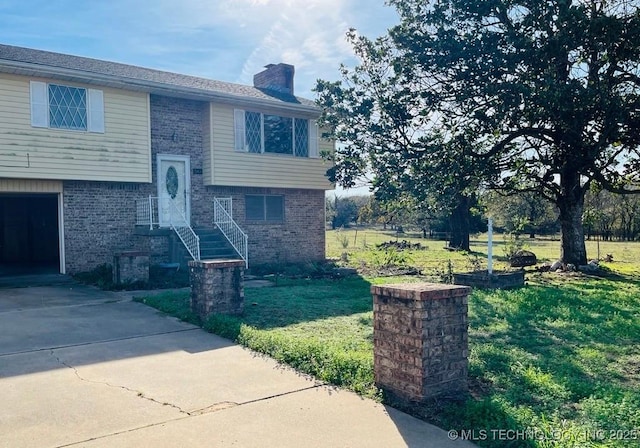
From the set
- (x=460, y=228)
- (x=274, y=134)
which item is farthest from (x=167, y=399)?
(x=460, y=228)

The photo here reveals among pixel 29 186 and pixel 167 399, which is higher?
pixel 29 186

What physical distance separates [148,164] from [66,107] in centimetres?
252

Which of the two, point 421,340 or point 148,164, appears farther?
point 148,164

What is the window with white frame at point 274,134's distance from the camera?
644 inches

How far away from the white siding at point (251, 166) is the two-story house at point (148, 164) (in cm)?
4

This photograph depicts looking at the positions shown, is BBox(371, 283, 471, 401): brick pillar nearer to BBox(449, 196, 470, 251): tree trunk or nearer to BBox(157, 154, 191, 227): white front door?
BBox(157, 154, 191, 227): white front door

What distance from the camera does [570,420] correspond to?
393cm

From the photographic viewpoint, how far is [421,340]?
14.0 ft

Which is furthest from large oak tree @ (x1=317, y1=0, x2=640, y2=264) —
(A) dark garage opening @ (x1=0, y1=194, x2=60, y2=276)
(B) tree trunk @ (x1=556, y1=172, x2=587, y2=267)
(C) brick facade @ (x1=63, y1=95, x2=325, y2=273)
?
(A) dark garage opening @ (x1=0, y1=194, x2=60, y2=276)

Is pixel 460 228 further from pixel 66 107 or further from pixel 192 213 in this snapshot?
pixel 66 107

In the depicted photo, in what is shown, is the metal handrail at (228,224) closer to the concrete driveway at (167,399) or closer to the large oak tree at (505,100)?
the large oak tree at (505,100)

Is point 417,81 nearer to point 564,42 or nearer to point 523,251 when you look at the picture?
point 564,42

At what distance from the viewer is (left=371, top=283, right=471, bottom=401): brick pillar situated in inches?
169

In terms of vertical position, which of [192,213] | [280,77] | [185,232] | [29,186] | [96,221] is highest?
[280,77]
